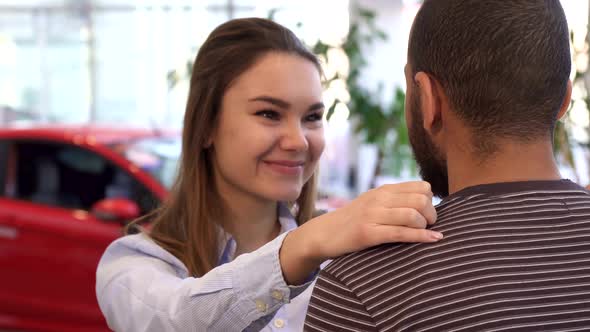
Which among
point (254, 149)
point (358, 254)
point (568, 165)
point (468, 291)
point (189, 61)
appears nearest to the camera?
point (468, 291)

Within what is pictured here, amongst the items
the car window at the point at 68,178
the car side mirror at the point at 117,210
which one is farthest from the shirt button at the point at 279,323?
the car window at the point at 68,178

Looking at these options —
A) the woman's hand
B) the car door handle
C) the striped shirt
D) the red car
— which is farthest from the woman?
the car door handle

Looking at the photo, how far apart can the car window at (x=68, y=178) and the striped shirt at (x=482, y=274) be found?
9.44 feet

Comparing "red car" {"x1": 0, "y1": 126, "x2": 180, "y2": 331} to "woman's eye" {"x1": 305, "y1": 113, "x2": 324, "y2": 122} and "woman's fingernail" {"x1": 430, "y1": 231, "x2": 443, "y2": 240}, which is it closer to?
"woman's eye" {"x1": 305, "y1": 113, "x2": 324, "y2": 122}

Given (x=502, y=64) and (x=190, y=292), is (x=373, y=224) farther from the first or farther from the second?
(x=190, y=292)

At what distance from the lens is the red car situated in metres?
3.78

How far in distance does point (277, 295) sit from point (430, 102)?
0.39 m

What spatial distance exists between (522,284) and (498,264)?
36mm

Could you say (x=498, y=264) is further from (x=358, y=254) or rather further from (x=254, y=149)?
(x=254, y=149)

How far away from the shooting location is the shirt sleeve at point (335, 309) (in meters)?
0.97

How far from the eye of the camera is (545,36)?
3.37 feet

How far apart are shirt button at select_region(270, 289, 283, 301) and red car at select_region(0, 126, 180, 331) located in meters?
2.54

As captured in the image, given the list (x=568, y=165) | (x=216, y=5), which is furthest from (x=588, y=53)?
(x=216, y=5)

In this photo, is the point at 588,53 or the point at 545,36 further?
the point at 588,53
